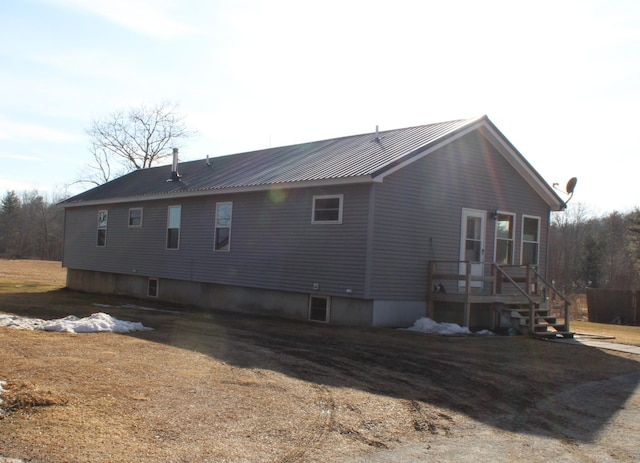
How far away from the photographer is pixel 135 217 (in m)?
23.1

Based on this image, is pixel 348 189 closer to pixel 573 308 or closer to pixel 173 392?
pixel 173 392

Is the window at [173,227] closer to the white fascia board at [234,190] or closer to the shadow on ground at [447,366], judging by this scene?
the white fascia board at [234,190]

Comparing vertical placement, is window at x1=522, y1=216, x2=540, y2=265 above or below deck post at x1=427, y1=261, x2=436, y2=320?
above

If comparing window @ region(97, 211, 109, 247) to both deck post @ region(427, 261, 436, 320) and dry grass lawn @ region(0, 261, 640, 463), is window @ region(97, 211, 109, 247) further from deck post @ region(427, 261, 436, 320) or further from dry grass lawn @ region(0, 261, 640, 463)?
deck post @ region(427, 261, 436, 320)

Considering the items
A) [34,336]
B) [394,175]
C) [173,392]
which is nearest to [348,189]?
[394,175]

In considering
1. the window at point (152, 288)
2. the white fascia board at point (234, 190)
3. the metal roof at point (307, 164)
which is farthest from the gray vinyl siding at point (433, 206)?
the window at point (152, 288)

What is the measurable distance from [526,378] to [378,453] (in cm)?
479

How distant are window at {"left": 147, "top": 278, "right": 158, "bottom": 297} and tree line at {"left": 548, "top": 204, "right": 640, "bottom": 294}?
38.9 meters

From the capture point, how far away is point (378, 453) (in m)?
5.48

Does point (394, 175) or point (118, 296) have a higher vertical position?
point (394, 175)

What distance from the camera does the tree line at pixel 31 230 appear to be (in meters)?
78.5

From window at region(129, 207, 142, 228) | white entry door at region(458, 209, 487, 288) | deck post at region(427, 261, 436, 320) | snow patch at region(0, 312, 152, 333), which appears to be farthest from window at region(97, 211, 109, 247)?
white entry door at region(458, 209, 487, 288)

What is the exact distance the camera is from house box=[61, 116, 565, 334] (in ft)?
48.1

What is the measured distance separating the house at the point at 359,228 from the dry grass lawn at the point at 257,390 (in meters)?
2.34
